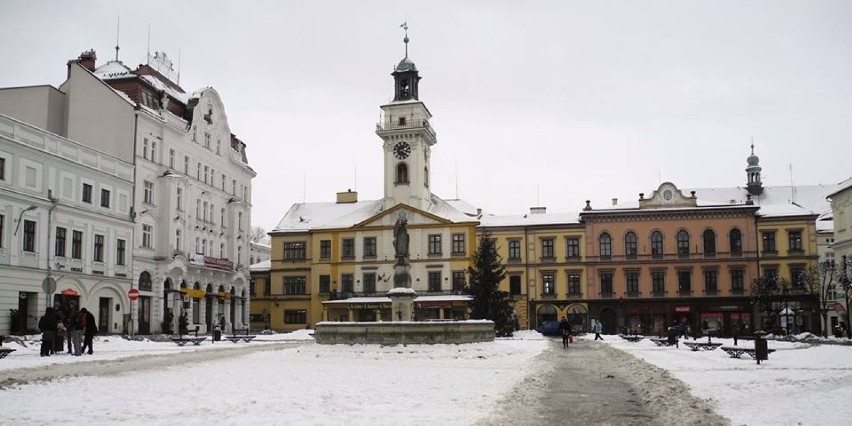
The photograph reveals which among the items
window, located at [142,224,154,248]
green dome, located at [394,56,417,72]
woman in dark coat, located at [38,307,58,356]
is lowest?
woman in dark coat, located at [38,307,58,356]

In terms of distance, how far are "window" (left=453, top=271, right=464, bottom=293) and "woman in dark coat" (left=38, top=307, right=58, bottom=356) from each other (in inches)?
1706

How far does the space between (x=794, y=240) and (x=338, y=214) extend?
133 ft

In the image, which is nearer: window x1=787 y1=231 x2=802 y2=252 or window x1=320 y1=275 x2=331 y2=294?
window x1=787 y1=231 x2=802 y2=252

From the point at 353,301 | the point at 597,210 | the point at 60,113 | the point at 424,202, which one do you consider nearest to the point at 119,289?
the point at 60,113

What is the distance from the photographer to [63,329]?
2634cm

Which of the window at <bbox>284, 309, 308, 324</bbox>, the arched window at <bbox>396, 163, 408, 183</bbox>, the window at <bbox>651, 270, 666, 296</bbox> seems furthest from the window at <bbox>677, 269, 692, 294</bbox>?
the window at <bbox>284, 309, 308, 324</bbox>

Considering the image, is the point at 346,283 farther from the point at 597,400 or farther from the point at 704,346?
the point at 597,400

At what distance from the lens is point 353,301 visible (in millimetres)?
65938

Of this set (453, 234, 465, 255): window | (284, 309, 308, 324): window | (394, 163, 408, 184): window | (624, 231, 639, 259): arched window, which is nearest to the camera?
(453, 234, 465, 255): window

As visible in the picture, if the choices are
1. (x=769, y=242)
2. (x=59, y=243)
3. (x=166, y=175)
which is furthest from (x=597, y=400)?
(x=769, y=242)

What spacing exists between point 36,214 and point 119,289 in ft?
27.2

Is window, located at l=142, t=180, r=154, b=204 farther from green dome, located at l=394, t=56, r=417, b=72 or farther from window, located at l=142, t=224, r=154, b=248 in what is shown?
green dome, located at l=394, t=56, r=417, b=72

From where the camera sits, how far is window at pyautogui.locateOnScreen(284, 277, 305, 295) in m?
71.3

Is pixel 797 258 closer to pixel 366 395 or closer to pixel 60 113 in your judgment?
pixel 60 113
